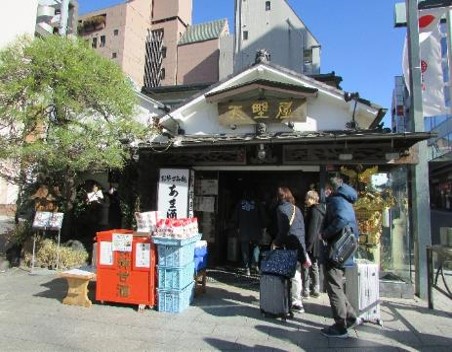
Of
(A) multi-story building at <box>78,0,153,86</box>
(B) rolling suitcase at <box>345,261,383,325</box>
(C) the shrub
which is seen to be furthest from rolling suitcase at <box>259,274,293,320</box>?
(A) multi-story building at <box>78,0,153,86</box>

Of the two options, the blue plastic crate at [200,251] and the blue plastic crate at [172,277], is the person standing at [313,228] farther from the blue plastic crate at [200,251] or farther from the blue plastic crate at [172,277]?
the blue plastic crate at [172,277]

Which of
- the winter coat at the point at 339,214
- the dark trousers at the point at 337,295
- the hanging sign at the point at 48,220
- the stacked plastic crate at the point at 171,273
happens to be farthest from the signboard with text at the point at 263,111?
the dark trousers at the point at 337,295

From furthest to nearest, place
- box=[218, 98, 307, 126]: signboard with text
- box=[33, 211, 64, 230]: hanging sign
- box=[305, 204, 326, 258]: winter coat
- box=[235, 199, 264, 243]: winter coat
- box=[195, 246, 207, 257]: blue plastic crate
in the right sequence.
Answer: box=[218, 98, 307, 126]: signboard with text
box=[235, 199, 264, 243]: winter coat
box=[33, 211, 64, 230]: hanging sign
box=[195, 246, 207, 257]: blue plastic crate
box=[305, 204, 326, 258]: winter coat

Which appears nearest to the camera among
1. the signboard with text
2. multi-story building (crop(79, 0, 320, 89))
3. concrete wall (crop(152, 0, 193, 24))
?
the signboard with text

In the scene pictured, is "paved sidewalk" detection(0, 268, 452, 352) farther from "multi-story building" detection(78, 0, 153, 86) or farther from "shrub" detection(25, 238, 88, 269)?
"multi-story building" detection(78, 0, 153, 86)

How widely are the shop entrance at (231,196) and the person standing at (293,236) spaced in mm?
3263

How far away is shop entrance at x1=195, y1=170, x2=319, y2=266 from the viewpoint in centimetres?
1099

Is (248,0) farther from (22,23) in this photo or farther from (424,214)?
(424,214)

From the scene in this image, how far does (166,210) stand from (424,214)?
608 cm

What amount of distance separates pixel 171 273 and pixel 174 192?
11.2 ft

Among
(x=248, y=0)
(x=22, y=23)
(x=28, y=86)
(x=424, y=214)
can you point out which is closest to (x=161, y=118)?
(x=28, y=86)

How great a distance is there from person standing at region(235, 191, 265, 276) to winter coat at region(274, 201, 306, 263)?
9.75 ft

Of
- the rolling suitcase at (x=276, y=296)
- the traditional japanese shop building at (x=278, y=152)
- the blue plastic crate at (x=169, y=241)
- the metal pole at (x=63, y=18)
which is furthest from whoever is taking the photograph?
the metal pole at (x=63, y=18)

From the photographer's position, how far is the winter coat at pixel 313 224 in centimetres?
726
